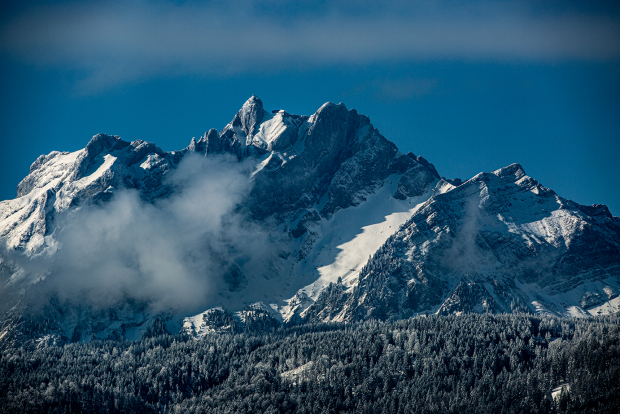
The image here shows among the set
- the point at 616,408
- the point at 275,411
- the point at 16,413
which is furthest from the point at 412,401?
the point at 16,413

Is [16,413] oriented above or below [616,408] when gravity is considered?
above

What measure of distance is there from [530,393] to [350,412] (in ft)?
197

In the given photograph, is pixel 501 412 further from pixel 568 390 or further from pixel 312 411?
pixel 312 411

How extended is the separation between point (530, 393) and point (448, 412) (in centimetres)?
2940

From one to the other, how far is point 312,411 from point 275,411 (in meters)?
12.3

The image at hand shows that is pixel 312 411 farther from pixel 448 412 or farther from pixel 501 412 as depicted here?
pixel 501 412

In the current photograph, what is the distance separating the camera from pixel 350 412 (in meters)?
200

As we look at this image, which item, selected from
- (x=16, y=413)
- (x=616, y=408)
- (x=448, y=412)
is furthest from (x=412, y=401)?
(x=16, y=413)

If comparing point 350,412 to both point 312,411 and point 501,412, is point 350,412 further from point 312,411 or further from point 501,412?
point 501,412

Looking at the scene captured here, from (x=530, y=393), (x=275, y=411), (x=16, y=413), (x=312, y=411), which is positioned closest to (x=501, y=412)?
(x=530, y=393)

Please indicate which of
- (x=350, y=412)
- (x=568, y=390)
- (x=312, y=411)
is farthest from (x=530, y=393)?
(x=312, y=411)

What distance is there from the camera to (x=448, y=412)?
19212cm

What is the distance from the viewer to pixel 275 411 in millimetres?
198750

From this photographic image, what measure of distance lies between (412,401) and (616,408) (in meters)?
63.4
